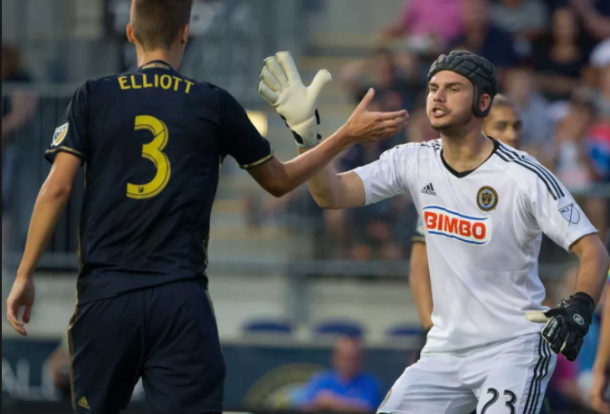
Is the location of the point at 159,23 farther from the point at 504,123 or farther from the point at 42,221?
the point at 504,123

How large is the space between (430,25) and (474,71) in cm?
707

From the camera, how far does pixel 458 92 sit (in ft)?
16.6

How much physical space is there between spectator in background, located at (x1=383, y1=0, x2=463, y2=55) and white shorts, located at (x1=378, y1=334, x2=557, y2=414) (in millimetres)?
7193

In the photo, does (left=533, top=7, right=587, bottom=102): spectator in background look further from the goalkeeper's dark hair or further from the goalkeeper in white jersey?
the goalkeeper's dark hair

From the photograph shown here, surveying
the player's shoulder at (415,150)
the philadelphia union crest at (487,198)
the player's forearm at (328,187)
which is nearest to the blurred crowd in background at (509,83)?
the player's shoulder at (415,150)

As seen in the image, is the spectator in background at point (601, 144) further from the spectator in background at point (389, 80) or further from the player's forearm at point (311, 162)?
the player's forearm at point (311, 162)

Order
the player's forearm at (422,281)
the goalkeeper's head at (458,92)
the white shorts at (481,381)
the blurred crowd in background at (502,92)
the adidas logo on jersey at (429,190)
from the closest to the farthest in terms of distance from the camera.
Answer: the white shorts at (481,381)
the goalkeeper's head at (458,92)
the adidas logo on jersey at (429,190)
the player's forearm at (422,281)
the blurred crowd in background at (502,92)

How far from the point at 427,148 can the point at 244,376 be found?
5.52 metres

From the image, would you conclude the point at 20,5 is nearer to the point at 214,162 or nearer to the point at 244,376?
the point at 244,376

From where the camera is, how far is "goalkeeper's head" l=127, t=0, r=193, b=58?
4246 millimetres

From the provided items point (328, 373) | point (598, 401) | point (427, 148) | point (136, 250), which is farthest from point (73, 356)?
point (328, 373)

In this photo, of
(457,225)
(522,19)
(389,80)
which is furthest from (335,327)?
(457,225)

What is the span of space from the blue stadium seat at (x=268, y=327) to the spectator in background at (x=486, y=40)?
12.4 feet

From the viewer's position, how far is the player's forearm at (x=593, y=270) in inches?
181
